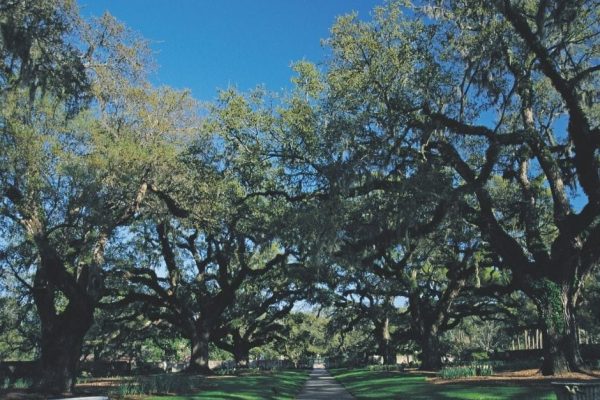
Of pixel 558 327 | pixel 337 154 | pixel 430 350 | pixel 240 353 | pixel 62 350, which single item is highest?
pixel 337 154

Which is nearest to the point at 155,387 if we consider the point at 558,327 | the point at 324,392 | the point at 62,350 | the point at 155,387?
the point at 155,387

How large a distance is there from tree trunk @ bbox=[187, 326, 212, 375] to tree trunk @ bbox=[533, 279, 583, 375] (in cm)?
2211

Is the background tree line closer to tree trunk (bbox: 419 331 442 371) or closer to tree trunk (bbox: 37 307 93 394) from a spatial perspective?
tree trunk (bbox: 37 307 93 394)

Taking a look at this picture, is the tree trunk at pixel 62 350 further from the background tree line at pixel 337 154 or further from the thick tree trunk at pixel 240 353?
the thick tree trunk at pixel 240 353

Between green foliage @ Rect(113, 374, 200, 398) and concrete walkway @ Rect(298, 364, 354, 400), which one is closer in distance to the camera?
green foliage @ Rect(113, 374, 200, 398)

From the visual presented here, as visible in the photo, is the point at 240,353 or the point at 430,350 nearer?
the point at 430,350

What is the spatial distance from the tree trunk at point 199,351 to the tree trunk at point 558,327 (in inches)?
870

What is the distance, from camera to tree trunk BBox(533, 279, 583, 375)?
19656mm

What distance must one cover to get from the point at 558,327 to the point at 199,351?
23579 mm

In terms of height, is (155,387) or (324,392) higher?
(155,387)

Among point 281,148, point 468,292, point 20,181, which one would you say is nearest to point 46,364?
point 20,181

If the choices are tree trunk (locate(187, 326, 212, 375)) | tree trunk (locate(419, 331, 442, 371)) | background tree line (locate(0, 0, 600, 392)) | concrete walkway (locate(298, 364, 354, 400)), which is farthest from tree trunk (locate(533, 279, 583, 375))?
tree trunk (locate(187, 326, 212, 375))

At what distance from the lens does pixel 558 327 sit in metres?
20.1

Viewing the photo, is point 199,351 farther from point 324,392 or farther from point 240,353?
point 240,353
